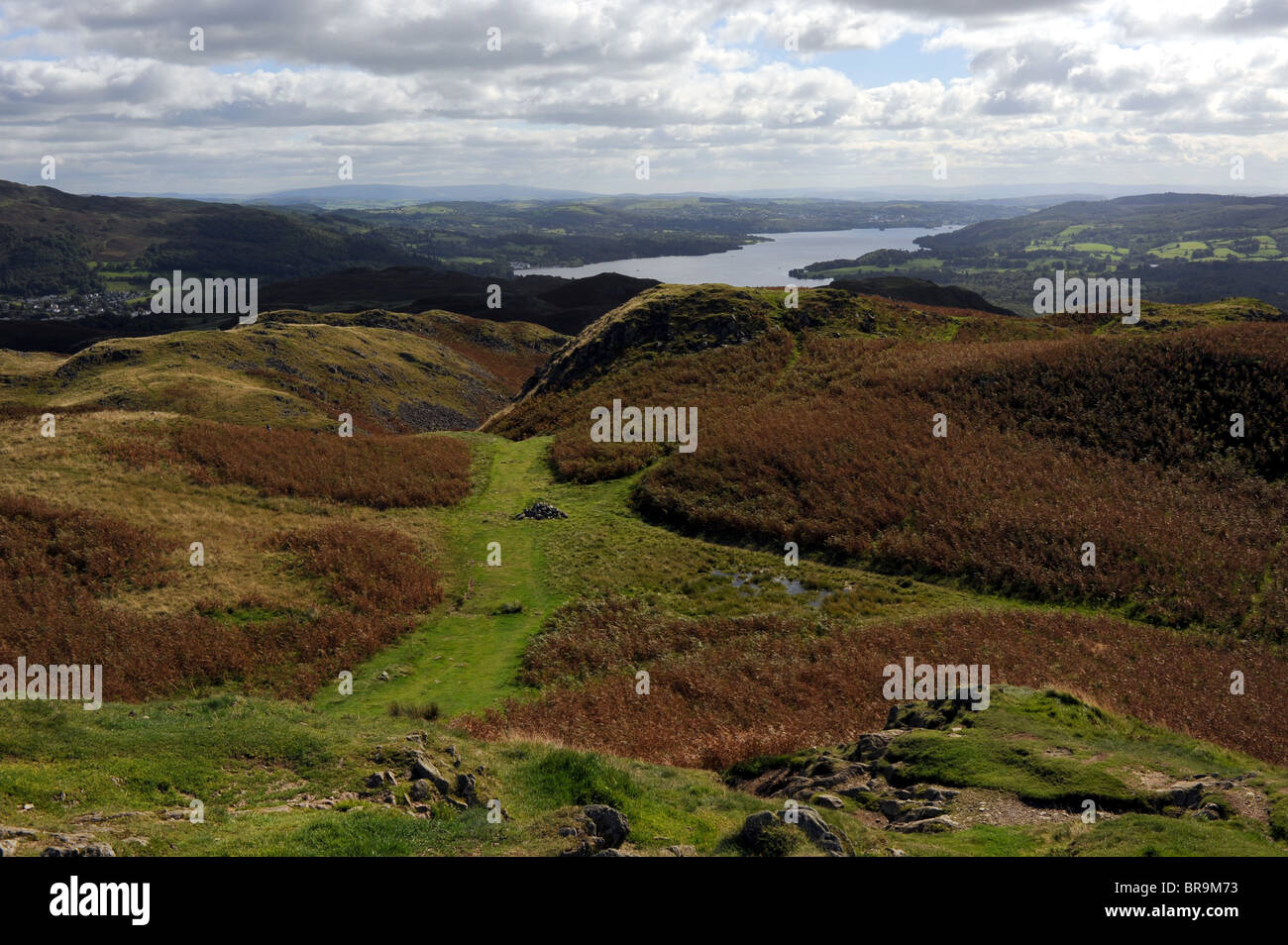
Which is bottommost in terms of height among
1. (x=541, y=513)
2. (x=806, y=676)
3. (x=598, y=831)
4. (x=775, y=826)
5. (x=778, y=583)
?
(x=806, y=676)

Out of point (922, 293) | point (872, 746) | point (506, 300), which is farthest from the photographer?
point (506, 300)

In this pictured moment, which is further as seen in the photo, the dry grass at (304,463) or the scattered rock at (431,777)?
the dry grass at (304,463)

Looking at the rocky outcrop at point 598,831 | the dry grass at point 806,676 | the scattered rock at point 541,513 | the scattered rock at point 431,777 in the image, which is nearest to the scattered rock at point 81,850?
the scattered rock at point 431,777

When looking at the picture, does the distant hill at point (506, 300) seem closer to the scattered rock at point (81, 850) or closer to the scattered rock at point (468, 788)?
the scattered rock at point (468, 788)

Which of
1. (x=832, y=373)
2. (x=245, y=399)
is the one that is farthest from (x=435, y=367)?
(x=832, y=373)

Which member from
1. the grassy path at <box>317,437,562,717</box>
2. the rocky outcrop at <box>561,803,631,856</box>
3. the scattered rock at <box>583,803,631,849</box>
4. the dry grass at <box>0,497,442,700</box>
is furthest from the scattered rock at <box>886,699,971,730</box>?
the dry grass at <box>0,497,442,700</box>

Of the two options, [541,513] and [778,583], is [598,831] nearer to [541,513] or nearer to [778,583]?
[778,583]

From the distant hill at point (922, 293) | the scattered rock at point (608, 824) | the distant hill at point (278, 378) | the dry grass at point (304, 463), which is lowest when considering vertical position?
the scattered rock at point (608, 824)

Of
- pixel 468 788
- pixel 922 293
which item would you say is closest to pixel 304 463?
pixel 468 788

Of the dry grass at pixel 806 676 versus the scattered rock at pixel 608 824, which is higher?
the scattered rock at pixel 608 824

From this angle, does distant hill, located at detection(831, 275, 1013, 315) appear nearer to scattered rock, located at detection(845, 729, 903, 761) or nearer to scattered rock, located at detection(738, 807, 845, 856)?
scattered rock, located at detection(845, 729, 903, 761)

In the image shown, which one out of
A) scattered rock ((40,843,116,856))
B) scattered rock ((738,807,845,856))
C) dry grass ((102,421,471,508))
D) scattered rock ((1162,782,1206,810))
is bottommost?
scattered rock ((1162,782,1206,810))
